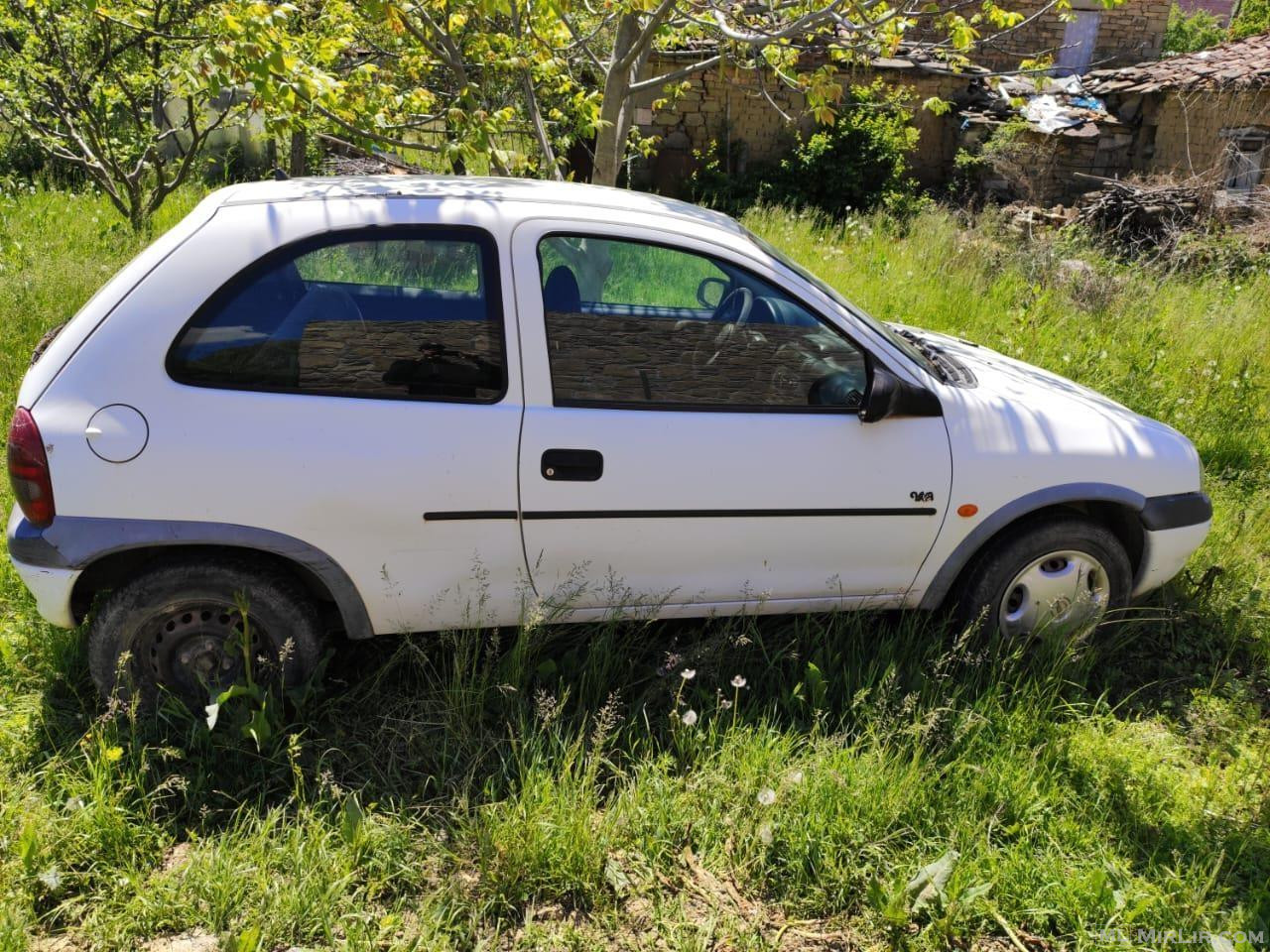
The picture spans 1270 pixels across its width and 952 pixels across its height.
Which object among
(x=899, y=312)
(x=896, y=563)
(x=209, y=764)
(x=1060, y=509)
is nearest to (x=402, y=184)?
(x=209, y=764)

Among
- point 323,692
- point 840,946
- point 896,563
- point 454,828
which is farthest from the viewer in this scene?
point 896,563

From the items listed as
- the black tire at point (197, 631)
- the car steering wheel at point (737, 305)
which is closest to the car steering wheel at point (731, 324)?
the car steering wheel at point (737, 305)

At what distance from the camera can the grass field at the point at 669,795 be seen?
2.46m

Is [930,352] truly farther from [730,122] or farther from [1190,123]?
[1190,123]

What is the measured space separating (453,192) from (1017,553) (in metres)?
2.47

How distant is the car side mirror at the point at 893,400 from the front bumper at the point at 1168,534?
3.50 ft

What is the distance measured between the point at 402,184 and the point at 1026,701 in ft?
9.52

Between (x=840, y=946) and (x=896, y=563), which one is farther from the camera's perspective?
(x=896, y=563)

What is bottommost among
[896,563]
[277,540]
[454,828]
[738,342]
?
[454,828]

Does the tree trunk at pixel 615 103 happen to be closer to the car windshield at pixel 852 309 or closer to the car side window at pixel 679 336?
the car windshield at pixel 852 309

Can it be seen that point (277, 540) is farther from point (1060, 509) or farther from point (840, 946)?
point (1060, 509)

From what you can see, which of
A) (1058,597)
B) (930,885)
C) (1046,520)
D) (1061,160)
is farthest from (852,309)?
(1061,160)

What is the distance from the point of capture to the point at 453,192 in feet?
10.1

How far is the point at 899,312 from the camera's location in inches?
287
